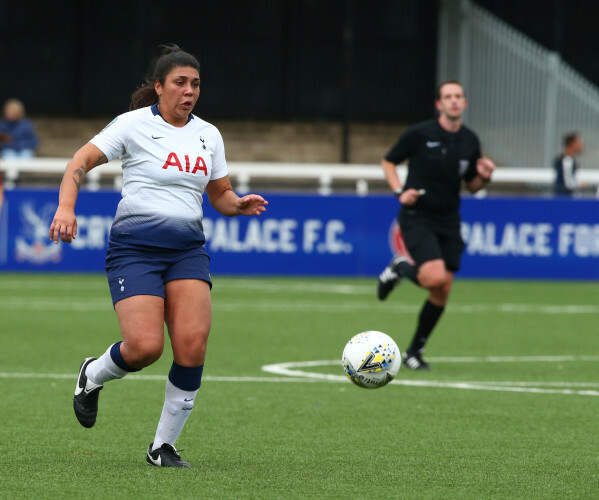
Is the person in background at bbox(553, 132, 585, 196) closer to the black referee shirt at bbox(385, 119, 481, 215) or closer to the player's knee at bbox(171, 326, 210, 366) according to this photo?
the black referee shirt at bbox(385, 119, 481, 215)

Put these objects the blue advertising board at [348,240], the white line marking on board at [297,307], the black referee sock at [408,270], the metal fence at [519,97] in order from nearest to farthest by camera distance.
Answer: the black referee sock at [408,270], the white line marking on board at [297,307], the blue advertising board at [348,240], the metal fence at [519,97]

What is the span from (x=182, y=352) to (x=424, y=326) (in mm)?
4673

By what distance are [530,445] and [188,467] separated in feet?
6.55

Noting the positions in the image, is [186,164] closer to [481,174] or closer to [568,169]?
[481,174]

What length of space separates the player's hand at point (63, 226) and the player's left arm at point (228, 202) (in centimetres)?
95

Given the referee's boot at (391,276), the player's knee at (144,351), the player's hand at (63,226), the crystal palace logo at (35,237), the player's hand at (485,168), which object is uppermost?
the player's hand at (63,226)

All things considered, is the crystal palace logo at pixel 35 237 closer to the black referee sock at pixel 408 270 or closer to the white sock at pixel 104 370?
the black referee sock at pixel 408 270

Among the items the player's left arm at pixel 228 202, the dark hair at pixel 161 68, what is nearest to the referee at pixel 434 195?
the player's left arm at pixel 228 202

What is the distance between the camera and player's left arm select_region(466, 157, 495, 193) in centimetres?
1080

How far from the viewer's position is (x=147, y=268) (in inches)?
259

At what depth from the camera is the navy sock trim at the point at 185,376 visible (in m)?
6.59

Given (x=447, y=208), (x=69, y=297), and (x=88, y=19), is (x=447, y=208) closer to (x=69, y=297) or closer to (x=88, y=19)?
(x=69, y=297)

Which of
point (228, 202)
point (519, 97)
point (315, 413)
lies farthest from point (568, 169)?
point (228, 202)

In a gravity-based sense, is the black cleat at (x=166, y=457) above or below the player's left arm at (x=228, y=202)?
below
